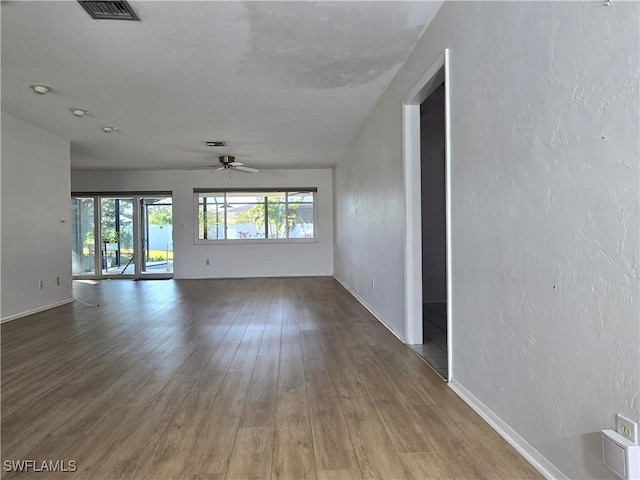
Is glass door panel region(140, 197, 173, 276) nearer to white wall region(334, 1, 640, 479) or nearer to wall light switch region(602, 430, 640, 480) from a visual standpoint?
white wall region(334, 1, 640, 479)

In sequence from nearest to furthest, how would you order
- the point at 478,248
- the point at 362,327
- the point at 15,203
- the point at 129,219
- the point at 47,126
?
the point at 478,248, the point at 362,327, the point at 15,203, the point at 47,126, the point at 129,219

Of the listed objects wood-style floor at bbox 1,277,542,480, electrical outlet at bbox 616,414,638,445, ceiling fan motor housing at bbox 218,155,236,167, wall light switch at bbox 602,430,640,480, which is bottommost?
wood-style floor at bbox 1,277,542,480

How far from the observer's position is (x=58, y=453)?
5.73 feet

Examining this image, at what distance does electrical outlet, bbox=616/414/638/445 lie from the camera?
1.10 meters

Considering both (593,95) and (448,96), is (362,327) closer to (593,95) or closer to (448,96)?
(448,96)

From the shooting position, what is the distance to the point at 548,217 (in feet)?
4.83

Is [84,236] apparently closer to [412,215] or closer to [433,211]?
[433,211]

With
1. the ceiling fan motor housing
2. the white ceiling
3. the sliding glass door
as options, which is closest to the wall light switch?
the white ceiling

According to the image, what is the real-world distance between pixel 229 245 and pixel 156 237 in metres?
1.87

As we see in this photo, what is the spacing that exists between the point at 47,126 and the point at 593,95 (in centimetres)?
620

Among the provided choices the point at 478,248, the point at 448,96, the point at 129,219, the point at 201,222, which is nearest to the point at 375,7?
the point at 448,96

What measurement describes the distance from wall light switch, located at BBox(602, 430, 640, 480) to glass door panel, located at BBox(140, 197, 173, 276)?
30.6ft

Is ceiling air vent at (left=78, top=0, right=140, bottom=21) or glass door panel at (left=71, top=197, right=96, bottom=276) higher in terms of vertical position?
ceiling air vent at (left=78, top=0, right=140, bottom=21)

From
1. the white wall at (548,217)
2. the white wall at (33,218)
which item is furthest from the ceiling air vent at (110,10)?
the white wall at (33,218)
